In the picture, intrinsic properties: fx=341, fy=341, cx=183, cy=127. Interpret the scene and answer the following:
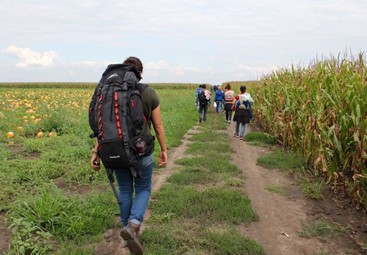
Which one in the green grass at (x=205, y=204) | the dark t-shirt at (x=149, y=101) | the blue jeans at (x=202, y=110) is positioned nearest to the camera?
the dark t-shirt at (x=149, y=101)

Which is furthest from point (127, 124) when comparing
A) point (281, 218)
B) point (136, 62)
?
point (281, 218)

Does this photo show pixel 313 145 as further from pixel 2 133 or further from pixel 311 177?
pixel 2 133

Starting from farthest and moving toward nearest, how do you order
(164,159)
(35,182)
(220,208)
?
1. (35,182)
2. (220,208)
3. (164,159)

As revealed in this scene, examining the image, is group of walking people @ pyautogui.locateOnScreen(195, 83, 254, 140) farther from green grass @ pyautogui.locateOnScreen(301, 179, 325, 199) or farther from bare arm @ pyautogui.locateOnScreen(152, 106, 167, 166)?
bare arm @ pyautogui.locateOnScreen(152, 106, 167, 166)

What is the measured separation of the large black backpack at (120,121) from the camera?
10.7ft

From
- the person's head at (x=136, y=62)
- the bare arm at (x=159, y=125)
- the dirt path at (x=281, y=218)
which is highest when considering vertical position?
the person's head at (x=136, y=62)

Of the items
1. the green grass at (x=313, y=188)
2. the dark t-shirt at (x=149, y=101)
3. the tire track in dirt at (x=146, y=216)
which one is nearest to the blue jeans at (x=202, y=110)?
the tire track in dirt at (x=146, y=216)

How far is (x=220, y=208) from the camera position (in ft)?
16.3

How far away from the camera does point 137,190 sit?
3.86 metres

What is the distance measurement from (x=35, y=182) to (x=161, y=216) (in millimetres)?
2430

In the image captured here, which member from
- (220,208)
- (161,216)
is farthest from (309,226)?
(161,216)

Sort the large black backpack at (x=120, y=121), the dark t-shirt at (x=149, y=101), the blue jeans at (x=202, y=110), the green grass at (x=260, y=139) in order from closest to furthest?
the large black backpack at (x=120, y=121) < the dark t-shirt at (x=149, y=101) < the green grass at (x=260, y=139) < the blue jeans at (x=202, y=110)

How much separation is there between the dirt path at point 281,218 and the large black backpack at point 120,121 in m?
1.97

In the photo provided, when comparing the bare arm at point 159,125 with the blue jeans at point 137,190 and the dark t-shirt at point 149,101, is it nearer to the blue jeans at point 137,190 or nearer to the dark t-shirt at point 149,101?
the dark t-shirt at point 149,101
